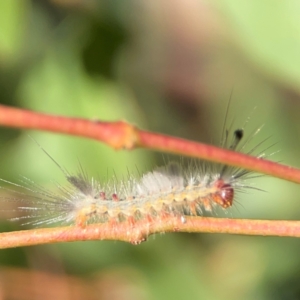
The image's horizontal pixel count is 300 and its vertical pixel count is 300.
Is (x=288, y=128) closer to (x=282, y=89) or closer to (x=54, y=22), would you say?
(x=282, y=89)

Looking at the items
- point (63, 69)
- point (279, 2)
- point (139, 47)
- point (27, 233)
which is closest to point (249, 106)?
point (139, 47)

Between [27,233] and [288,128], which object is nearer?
[27,233]

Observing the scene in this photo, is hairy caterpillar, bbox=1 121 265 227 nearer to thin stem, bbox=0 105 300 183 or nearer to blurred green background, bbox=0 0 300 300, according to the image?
blurred green background, bbox=0 0 300 300

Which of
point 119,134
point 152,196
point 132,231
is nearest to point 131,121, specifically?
point 152,196

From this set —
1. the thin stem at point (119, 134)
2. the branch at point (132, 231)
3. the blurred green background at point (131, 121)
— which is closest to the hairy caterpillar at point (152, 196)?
the blurred green background at point (131, 121)

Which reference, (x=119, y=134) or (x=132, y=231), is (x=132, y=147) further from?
(x=132, y=231)

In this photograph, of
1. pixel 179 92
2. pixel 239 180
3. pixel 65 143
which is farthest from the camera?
pixel 179 92

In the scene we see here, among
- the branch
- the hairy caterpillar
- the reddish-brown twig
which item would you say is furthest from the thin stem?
the hairy caterpillar
